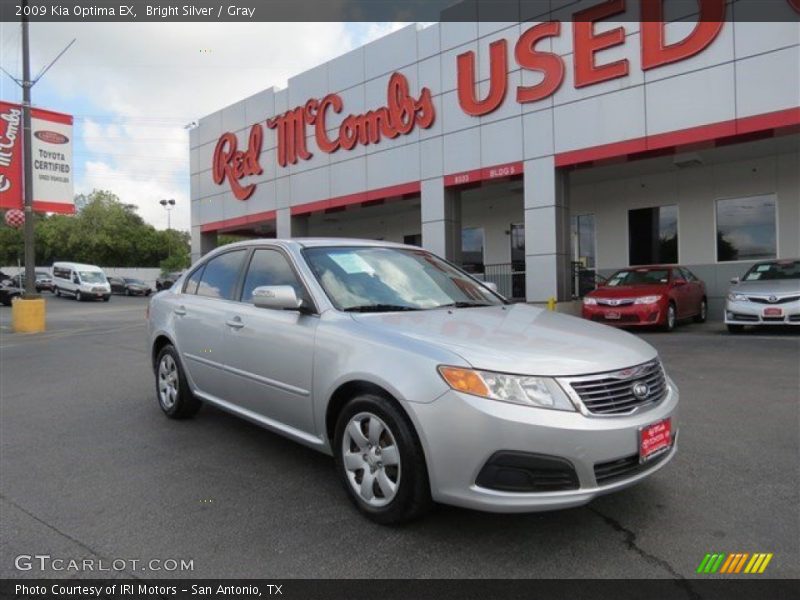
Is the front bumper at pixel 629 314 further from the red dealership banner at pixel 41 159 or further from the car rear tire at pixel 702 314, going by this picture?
the red dealership banner at pixel 41 159

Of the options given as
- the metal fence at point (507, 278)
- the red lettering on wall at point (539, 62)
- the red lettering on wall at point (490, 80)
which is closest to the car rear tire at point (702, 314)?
the metal fence at point (507, 278)

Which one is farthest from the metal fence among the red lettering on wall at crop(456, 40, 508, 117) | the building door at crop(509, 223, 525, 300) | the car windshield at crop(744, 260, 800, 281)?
the car windshield at crop(744, 260, 800, 281)

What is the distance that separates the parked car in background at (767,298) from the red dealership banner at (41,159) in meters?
16.7

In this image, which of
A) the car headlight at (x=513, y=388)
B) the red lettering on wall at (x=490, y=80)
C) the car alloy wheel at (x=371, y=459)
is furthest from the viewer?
the red lettering on wall at (x=490, y=80)

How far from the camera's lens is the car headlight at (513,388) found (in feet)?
9.10

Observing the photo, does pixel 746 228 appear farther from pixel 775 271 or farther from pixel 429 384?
pixel 429 384

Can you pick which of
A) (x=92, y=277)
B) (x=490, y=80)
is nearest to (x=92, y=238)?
(x=92, y=277)

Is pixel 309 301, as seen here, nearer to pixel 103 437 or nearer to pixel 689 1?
pixel 103 437

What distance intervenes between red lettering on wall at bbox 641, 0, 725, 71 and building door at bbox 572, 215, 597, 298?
5874 mm

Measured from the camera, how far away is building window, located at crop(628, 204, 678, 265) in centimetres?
1614

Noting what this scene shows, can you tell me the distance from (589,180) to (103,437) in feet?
50.6

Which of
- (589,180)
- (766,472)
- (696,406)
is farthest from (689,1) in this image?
(766,472)
